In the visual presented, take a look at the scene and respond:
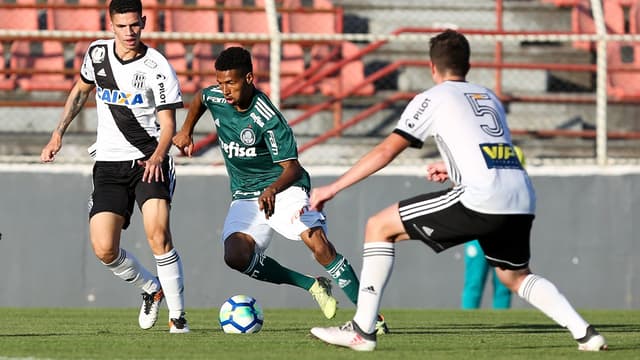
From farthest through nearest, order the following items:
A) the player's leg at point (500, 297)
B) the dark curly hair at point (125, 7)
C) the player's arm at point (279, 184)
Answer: the player's leg at point (500, 297) < the dark curly hair at point (125, 7) < the player's arm at point (279, 184)

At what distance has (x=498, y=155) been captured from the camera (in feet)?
22.6

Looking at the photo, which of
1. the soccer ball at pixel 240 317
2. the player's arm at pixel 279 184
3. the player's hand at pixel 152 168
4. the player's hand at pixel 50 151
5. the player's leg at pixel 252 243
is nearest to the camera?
the player's arm at pixel 279 184

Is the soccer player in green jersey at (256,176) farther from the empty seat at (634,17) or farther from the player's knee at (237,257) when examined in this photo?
the empty seat at (634,17)

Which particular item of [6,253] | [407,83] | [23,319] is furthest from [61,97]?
[23,319]

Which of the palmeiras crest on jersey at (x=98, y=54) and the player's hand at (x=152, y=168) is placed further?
the palmeiras crest on jersey at (x=98, y=54)

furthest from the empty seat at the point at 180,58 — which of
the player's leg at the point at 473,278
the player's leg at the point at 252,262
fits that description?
the player's leg at the point at 252,262

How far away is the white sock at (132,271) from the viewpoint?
362 inches

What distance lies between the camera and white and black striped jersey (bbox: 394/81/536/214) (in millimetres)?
6832

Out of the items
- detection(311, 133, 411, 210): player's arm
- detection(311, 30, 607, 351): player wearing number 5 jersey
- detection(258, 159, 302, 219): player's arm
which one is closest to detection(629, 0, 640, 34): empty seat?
detection(258, 159, 302, 219): player's arm

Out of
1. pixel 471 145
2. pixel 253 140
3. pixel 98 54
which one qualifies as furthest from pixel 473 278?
pixel 471 145

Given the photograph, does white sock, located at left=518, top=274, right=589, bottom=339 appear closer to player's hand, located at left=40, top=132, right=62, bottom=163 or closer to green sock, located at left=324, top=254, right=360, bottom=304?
green sock, located at left=324, top=254, right=360, bottom=304

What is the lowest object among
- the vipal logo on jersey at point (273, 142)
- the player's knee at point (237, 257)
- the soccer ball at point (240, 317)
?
the soccer ball at point (240, 317)

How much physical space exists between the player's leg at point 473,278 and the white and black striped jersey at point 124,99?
5.09m

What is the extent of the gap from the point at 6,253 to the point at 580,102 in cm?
663
